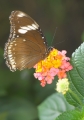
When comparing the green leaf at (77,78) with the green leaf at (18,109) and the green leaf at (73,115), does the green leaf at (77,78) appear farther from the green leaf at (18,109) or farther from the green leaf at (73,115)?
the green leaf at (18,109)

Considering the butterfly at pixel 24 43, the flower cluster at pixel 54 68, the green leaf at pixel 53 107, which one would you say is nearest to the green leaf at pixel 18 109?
the green leaf at pixel 53 107

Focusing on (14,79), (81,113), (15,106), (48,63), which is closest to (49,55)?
(48,63)

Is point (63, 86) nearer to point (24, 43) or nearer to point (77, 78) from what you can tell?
point (77, 78)

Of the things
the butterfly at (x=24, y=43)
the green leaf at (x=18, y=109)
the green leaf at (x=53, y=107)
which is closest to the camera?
the butterfly at (x=24, y=43)

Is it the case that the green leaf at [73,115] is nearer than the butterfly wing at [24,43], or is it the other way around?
the green leaf at [73,115]

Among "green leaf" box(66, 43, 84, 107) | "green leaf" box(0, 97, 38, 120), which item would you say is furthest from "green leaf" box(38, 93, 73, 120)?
"green leaf" box(66, 43, 84, 107)

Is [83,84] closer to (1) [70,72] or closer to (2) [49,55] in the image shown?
(1) [70,72]
